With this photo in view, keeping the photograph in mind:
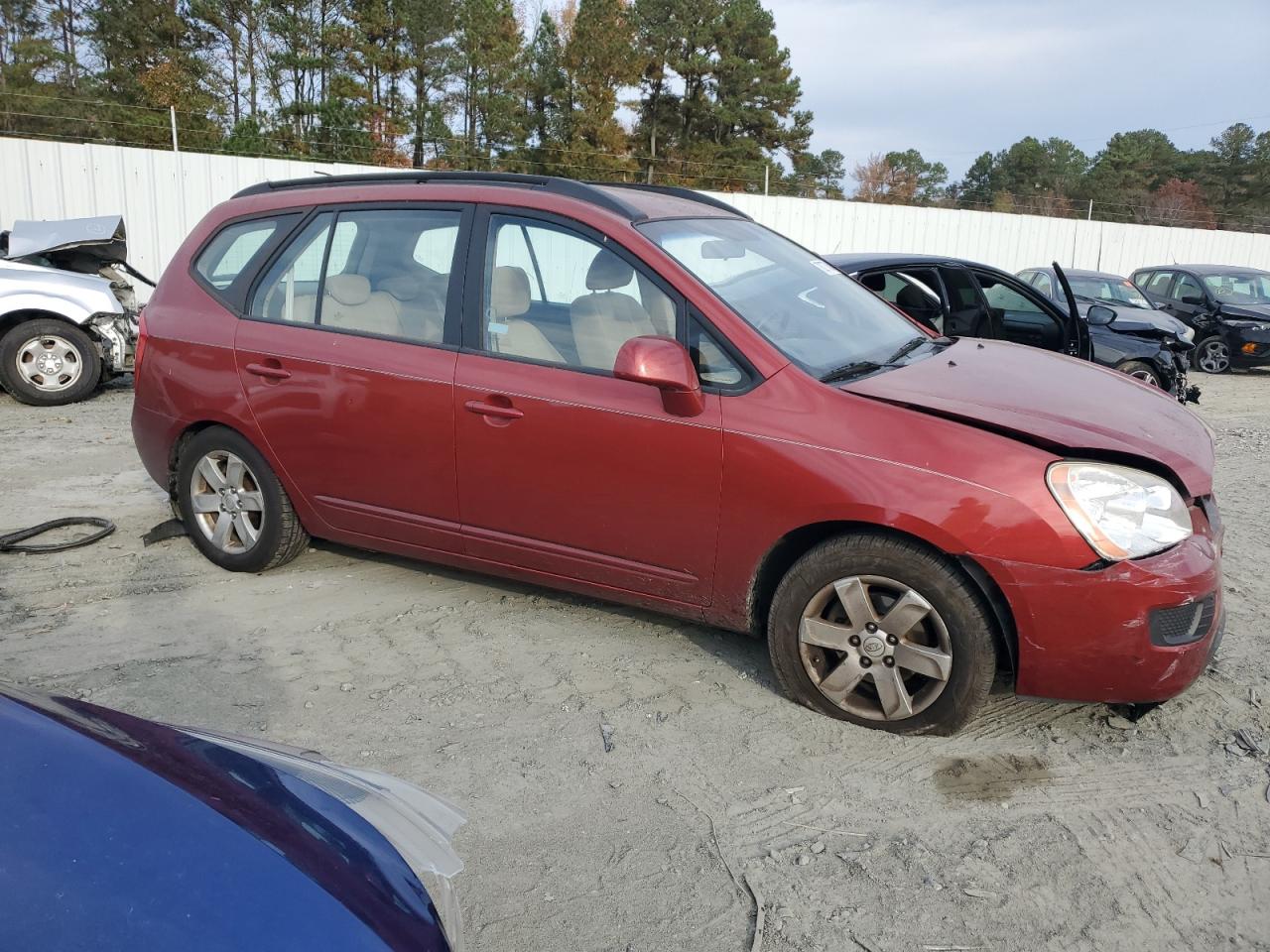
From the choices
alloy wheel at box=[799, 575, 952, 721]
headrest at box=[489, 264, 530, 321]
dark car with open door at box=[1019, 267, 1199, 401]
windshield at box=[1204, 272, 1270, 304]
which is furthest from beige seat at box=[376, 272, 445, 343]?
windshield at box=[1204, 272, 1270, 304]

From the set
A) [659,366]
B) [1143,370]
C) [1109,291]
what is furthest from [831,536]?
[1109,291]

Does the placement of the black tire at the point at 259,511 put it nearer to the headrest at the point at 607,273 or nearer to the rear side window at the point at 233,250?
the rear side window at the point at 233,250

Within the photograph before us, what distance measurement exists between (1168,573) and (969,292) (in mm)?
5533

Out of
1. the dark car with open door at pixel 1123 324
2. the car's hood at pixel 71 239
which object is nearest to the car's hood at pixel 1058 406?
the dark car with open door at pixel 1123 324

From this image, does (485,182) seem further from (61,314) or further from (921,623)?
(61,314)

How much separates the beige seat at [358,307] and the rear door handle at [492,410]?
53cm

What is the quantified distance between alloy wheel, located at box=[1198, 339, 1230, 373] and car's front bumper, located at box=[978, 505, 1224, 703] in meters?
13.0

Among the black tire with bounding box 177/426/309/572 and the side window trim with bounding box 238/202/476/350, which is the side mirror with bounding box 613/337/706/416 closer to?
the side window trim with bounding box 238/202/476/350

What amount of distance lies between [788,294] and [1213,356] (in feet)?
42.7

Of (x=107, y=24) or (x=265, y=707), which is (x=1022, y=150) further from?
(x=265, y=707)

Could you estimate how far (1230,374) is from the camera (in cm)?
1463

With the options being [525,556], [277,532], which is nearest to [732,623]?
[525,556]

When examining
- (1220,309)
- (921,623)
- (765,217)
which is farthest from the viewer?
(765,217)

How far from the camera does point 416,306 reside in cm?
425
